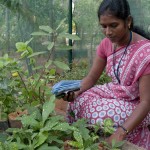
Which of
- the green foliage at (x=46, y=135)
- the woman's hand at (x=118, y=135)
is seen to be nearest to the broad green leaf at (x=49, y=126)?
the green foliage at (x=46, y=135)

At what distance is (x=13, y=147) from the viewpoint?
1435 millimetres

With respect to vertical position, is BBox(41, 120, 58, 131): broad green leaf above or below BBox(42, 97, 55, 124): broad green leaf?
below

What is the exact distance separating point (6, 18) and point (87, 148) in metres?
4.96

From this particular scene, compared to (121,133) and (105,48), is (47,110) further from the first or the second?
(105,48)

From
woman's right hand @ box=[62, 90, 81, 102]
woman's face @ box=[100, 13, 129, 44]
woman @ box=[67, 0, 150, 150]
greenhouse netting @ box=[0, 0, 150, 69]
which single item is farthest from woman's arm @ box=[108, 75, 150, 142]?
greenhouse netting @ box=[0, 0, 150, 69]

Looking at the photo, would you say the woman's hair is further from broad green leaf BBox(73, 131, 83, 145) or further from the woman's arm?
broad green leaf BBox(73, 131, 83, 145)

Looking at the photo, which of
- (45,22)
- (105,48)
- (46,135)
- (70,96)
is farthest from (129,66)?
(45,22)

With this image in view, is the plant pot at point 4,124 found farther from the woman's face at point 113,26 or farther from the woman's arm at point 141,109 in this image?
the woman's face at point 113,26

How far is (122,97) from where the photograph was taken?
7.36ft

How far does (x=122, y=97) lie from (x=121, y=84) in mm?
80

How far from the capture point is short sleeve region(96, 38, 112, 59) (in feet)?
7.66

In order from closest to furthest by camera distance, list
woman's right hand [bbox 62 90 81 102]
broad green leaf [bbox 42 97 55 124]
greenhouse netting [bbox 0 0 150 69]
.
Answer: broad green leaf [bbox 42 97 55 124]
woman's right hand [bbox 62 90 81 102]
greenhouse netting [bbox 0 0 150 69]

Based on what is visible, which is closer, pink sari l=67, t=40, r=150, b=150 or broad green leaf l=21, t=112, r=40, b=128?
broad green leaf l=21, t=112, r=40, b=128

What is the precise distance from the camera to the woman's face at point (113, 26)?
2.03 m
